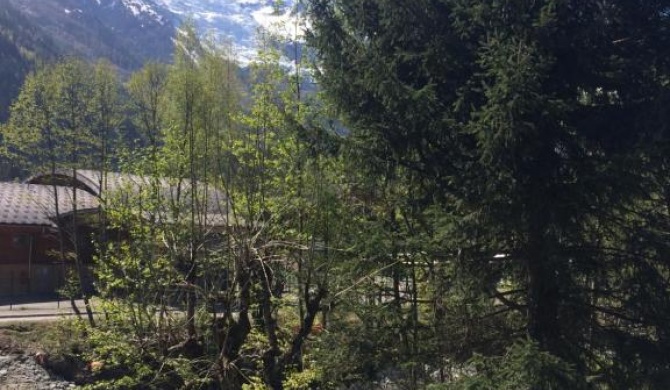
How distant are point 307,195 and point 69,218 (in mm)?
17995

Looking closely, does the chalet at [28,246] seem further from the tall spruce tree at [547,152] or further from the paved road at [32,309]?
the tall spruce tree at [547,152]

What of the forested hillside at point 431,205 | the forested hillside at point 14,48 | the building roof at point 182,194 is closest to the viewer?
the forested hillside at point 431,205

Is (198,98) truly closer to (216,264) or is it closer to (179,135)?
(179,135)

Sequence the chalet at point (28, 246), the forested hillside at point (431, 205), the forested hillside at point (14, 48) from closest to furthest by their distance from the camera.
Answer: the forested hillside at point (431, 205) → the chalet at point (28, 246) → the forested hillside at point (14, 48)

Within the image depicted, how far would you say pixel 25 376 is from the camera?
17781mm

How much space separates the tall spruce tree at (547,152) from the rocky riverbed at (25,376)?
12787mm

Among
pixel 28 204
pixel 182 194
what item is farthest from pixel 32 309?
pixel 182 194

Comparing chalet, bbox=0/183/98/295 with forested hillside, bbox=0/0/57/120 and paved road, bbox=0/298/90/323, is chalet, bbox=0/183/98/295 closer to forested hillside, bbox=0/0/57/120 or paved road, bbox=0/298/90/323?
paved road, bbox=0/298/90/323

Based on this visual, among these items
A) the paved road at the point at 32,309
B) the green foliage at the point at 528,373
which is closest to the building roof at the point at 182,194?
the paved road at the point at 32,309

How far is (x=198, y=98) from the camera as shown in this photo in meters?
13.1

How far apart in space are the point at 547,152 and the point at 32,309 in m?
19.6

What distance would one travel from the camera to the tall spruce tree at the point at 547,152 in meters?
7.63

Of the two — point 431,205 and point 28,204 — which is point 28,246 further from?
point 431,205

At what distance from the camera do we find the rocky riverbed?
57.7ft
